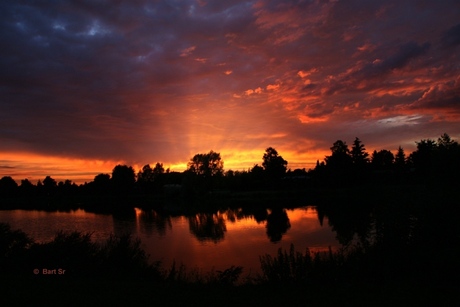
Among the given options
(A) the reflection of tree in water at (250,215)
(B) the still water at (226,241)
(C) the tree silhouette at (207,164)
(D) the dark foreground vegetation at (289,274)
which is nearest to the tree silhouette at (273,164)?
(C) the tree silhouette at (207,164)

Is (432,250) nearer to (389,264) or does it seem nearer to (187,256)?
(389,264)

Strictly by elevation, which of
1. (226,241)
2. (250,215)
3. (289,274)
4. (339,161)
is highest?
(339,161)

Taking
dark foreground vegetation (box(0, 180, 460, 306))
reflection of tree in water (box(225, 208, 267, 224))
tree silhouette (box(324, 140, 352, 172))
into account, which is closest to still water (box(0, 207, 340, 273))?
dark foreground vegetation (box(0, 180, 460, 306))

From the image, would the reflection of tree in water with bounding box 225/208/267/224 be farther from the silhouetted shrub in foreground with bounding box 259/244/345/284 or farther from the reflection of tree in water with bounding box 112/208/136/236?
the silhouetted shrub in foreground with bounding box 259/244/345/284

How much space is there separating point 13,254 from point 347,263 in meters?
15.7

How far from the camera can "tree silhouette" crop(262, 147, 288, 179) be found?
4926 inches

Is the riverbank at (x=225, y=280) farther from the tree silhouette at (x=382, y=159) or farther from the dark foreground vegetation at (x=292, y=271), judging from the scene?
the tree silhouette at (x=382, y=159)

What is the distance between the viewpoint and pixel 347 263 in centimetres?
1627

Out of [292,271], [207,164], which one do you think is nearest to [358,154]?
[207,164]

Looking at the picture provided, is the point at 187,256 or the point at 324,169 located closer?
the point at 187,256

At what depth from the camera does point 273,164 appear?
127938mm

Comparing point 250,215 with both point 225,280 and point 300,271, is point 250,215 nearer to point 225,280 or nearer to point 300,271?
point 300,271

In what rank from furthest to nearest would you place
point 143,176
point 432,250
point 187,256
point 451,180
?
point 143,176 → point 451,180 → point 187,256 → point 432,250

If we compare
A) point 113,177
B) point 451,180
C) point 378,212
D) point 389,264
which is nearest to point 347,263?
point 389,264
